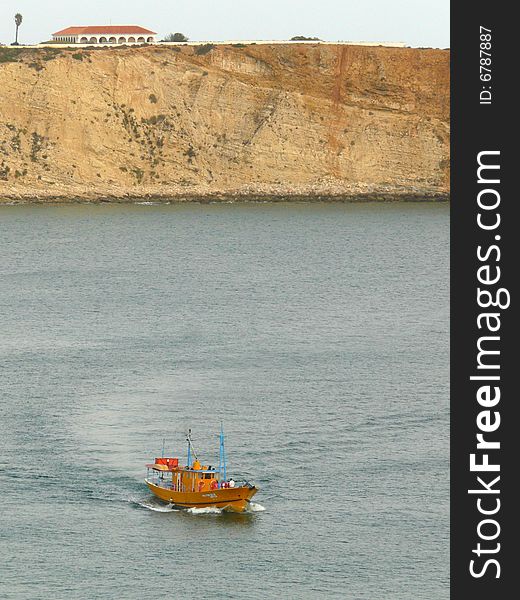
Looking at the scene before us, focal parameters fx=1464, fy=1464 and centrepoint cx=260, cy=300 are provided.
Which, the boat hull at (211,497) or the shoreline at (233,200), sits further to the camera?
the shoreline at (233,200)

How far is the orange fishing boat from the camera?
44.3 m

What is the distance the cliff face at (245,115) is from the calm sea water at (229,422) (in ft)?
162

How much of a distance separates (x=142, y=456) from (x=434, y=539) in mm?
13189

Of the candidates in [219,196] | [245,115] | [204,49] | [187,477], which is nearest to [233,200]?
[219,196]

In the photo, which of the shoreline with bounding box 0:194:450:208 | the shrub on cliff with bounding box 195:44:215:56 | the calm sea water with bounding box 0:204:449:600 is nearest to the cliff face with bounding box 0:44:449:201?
the shoreline with bounding box 0:194:450:208

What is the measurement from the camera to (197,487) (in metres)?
45.7

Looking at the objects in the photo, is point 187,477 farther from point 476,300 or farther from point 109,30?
point 109,30

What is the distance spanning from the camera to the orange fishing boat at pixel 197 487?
44344mm

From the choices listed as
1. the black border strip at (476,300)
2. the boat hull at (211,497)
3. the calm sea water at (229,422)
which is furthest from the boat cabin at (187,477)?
the black border strip at (476,300)

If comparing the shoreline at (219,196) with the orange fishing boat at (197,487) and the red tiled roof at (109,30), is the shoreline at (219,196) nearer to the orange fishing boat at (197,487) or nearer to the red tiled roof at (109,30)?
the red tiled roof at (109,30)

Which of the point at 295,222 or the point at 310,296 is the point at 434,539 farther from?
the point at 295,222

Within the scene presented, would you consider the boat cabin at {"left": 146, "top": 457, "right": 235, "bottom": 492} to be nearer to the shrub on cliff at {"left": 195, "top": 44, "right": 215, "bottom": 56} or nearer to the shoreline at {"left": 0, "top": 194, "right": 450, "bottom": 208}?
the shoreline at {"left": 0, "top": 194, "right": 450, "bottom": 208}

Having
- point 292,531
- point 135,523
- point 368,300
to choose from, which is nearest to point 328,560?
point 292,531

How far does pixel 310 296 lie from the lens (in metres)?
97.6
